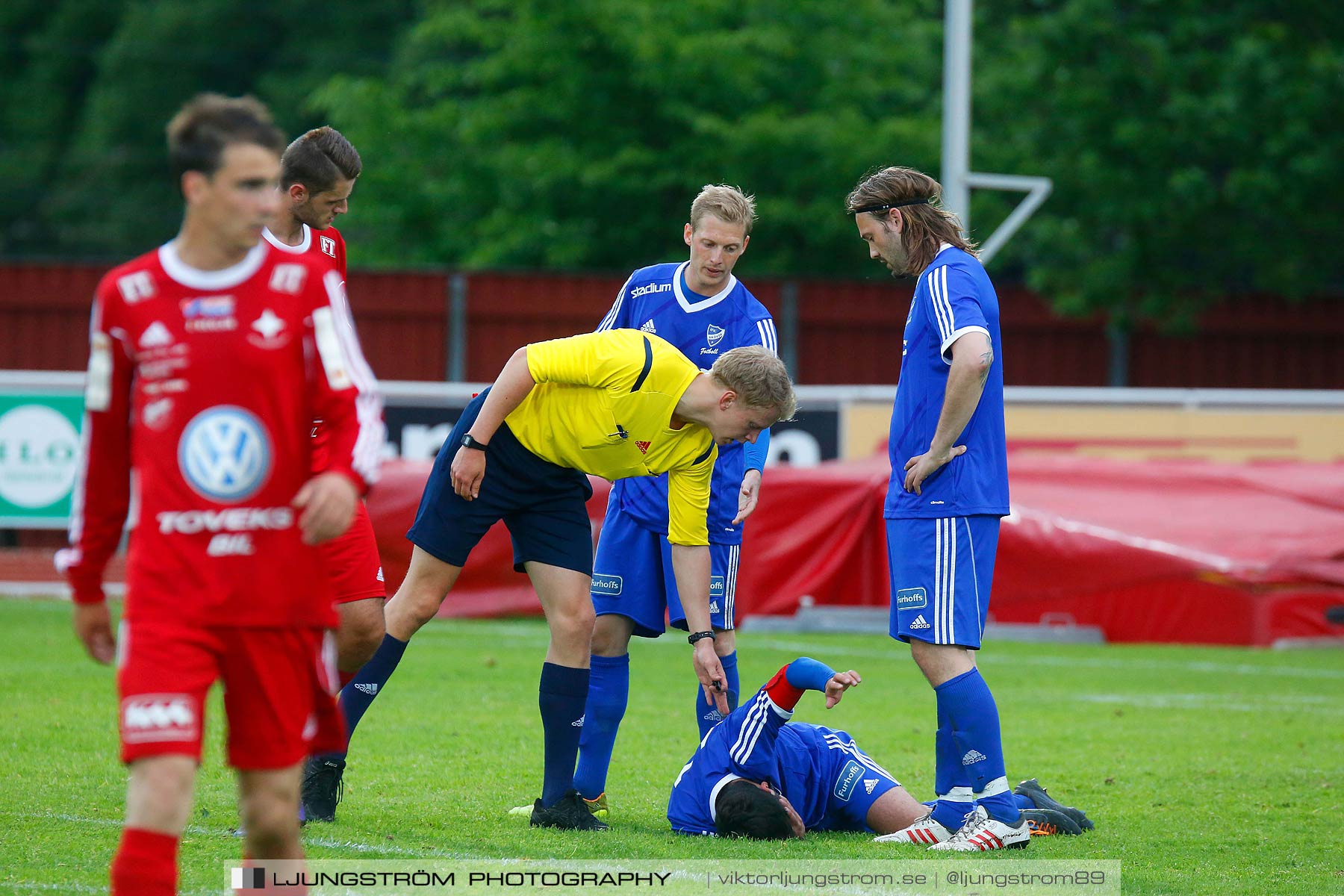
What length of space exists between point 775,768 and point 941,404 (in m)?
1.41

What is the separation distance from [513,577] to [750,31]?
14.7m

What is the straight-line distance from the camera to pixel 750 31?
82.1 feet

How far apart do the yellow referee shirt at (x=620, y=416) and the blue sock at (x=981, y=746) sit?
1044mm

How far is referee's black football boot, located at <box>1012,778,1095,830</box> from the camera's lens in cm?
570

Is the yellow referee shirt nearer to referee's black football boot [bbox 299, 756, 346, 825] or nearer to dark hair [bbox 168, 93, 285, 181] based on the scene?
referee's black football boot [bbox 299, 756, 346, 825]

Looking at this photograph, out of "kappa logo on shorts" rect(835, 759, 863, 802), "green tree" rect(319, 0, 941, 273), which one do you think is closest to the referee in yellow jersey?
"kappa logo on shorts" rect(835, 759, 863, 802)

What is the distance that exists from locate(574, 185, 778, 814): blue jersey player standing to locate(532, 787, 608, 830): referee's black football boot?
349 millimetres

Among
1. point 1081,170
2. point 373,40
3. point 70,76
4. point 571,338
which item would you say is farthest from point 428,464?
point 70,76

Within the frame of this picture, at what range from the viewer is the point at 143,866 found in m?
3.25

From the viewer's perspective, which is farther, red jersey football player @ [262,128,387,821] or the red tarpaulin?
the red tarpaulin

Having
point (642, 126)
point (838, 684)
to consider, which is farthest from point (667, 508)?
point (642, 126)

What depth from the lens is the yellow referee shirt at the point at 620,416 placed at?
17.3 ft

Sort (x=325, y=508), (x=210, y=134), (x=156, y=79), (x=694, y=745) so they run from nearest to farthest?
(x=325, y=508) < (x=210, y=134) < (x=694, y=745) < (x=156, y=79)

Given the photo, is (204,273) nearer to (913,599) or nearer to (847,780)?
(913,599)
